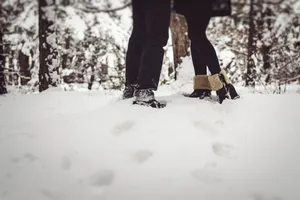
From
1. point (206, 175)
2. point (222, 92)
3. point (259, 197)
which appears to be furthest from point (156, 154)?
point (222, 92)

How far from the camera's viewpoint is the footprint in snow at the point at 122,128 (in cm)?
222

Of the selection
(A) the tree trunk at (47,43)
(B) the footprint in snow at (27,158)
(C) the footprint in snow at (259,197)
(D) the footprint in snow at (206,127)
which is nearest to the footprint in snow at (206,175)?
(C) the footprint in snow at (259,197)

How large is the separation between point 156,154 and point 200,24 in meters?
1.46

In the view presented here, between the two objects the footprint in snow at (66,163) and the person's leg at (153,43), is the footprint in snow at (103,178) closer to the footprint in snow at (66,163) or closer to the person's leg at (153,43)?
the footprint in snow at (66,163)

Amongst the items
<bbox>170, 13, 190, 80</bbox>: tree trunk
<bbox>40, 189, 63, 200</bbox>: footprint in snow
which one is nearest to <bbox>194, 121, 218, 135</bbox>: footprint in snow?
<bbox>40, 189, 63, 200</bbox>: footprint in snow

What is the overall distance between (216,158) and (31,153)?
1.18 meters

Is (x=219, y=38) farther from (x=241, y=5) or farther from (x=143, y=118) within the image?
(x=143, y=118)

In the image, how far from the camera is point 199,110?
2.50 metres

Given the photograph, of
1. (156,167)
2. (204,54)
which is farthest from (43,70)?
(156,167)

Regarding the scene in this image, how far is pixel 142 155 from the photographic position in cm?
196

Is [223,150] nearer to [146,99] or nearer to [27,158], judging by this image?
[146,99]

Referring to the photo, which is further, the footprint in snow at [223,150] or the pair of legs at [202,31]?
the pair of legs at [202,31]

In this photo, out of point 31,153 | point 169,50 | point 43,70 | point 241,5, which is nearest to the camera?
point 31,153

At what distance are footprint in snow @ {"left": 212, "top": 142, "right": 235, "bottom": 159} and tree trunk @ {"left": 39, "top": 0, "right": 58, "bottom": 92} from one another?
4749 millimetres
